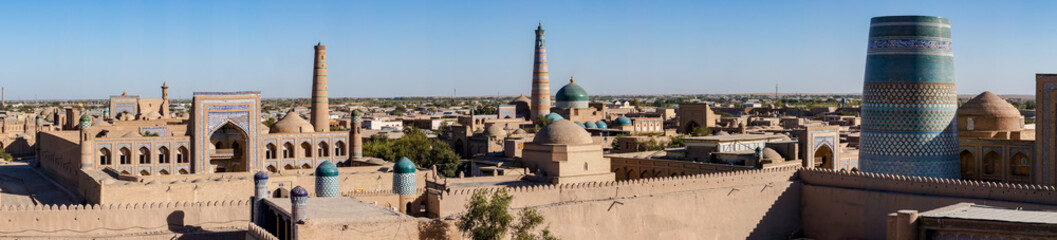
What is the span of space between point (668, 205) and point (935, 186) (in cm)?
435

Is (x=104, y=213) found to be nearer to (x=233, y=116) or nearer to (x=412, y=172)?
(x=412, y=172)

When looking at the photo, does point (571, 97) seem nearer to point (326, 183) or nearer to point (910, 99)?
point (910, 99)

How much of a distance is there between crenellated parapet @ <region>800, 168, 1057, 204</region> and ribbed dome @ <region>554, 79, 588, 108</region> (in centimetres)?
3063

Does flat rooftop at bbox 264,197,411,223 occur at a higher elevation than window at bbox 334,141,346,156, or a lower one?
lower

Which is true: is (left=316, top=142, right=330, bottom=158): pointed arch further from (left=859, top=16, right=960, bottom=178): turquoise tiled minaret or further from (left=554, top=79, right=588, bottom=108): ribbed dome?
(left=554, top=79, right=588, bottom=108): ribbed dome

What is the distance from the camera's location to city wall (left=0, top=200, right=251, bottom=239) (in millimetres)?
15305

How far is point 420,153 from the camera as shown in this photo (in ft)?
106

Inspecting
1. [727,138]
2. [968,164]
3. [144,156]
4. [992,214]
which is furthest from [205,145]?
[992,214]

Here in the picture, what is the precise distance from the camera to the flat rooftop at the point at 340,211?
14320mm

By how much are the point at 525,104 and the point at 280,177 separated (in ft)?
117

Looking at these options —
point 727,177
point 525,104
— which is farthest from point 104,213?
point 525,104

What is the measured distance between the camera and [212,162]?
28688 millimetres

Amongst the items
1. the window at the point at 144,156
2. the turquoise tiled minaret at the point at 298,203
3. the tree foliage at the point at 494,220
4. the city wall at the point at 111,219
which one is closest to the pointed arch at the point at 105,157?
the window at the point at 144,156

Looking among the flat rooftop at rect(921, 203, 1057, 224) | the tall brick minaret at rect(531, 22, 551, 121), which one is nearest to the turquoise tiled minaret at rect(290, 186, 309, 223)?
the flat rooftop at rect(921, 203, 1057, 224)
